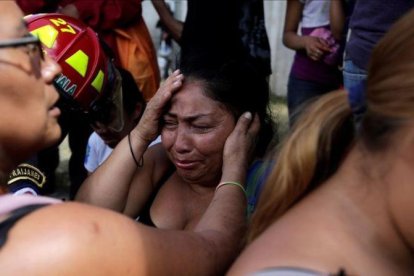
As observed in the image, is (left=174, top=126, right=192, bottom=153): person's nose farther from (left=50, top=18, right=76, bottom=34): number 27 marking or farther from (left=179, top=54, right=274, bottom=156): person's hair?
(left=50, top=18, right=76, bottom=34): number 27 marking

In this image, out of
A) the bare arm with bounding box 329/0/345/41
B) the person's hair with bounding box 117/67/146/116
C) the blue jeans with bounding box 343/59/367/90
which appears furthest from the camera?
the bare arm with bounding box 329/0/345/41

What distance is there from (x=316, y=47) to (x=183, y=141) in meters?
1.88

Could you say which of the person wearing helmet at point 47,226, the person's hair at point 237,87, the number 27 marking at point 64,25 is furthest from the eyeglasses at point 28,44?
the number 27 marking at point 64,25

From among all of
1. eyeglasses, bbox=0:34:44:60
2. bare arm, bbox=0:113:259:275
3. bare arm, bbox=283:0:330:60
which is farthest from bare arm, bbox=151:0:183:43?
eyeglasses, bbox=0:34:44:60

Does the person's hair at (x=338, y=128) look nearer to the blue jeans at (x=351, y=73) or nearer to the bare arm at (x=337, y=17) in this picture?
the blue jeans at (x=351, y=73)

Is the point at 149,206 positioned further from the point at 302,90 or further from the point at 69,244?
the point at 302,90

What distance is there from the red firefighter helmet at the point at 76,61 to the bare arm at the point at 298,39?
154cm

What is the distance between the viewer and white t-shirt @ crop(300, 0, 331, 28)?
13.8ft

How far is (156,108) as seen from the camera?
8.10 ft

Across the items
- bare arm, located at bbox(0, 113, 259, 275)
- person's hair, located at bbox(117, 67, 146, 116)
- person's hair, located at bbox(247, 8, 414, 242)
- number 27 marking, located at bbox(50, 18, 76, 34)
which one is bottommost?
person's hair, located at bbox(117, 67, 146, 116)

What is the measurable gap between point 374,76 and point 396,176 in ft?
0.66

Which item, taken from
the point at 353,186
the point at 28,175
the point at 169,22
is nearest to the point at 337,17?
the point at 169,22

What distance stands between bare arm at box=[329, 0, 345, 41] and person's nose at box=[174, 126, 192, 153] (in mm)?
1771

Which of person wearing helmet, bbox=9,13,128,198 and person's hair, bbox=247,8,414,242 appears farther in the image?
person wearing helmet, bbox=9,13,128,198
